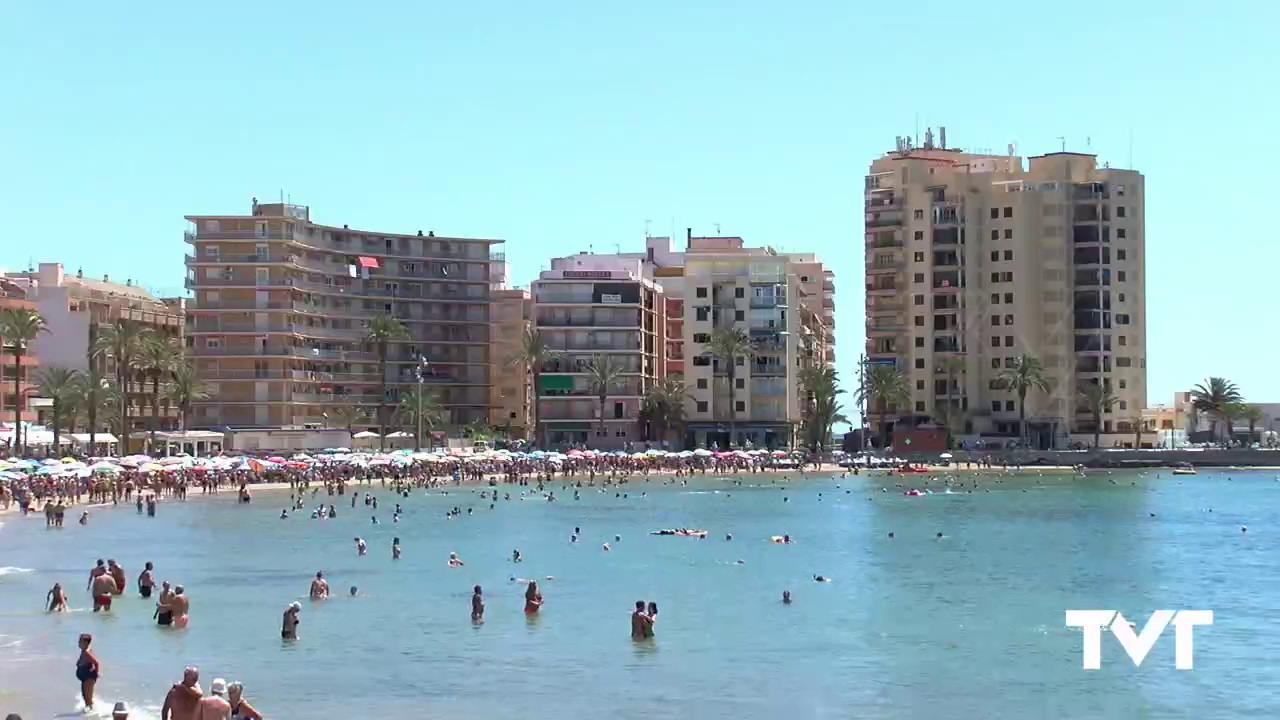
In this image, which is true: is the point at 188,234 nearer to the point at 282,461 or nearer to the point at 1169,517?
the point at 282,461

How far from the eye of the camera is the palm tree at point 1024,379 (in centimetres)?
15062

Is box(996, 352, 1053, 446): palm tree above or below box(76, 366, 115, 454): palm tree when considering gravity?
above

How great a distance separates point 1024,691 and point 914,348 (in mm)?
127027

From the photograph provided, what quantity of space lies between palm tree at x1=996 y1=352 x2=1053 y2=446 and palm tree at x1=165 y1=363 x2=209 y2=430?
70921 millimetres

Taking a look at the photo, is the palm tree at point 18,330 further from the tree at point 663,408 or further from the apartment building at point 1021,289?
the apartment building at point 1021,289

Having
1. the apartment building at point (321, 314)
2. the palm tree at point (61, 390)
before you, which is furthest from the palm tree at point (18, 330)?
the apartment building at point (321, 314)

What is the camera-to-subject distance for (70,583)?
49781 mm

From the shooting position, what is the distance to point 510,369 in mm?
163125

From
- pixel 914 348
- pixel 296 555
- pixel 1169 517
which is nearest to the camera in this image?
pixel 296 555

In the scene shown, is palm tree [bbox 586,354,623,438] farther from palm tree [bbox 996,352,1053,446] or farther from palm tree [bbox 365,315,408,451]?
palm tree [bbox 996,352,1053,446]

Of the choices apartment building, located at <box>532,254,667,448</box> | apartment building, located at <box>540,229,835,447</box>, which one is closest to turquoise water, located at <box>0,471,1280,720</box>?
apartment building, located at <box>532,254,667,448</box>

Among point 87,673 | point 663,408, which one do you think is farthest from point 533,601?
point 663,408

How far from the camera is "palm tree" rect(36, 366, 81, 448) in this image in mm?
114188

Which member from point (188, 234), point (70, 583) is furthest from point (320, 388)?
point (70, 583)
